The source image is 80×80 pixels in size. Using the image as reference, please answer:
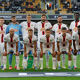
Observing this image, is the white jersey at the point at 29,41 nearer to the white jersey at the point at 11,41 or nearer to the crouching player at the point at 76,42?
the white jersey at the point at 11,41

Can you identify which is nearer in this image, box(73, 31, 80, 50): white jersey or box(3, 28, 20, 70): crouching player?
box(3, 28, 20, 70): crouching player

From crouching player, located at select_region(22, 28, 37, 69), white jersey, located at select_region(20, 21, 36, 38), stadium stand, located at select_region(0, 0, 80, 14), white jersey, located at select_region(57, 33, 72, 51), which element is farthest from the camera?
stadium stand, located at select_region(0, 0, 80, 14)

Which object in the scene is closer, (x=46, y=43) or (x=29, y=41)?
(x=29, y=41)

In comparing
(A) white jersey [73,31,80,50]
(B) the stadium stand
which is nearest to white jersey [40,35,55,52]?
(A) white jersey [73,31,80,50]

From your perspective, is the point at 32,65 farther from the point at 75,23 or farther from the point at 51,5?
the point at 51,5

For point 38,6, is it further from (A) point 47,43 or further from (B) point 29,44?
(B) point 29,44

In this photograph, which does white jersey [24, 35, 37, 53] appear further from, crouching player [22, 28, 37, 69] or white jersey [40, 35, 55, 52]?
white jersey [40, 35, 55, 52]

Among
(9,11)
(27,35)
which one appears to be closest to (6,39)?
(27,35)

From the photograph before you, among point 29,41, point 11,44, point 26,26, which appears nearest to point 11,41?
point 11,44

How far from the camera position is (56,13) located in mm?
23531

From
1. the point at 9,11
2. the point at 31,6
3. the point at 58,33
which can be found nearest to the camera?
the point at 58,33

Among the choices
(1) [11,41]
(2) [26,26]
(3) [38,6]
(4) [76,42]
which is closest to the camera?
(1) [11,41]

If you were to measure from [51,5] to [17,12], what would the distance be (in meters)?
3.43

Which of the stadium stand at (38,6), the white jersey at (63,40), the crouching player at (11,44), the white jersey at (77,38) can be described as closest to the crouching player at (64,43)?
the white jersey at (63,40)
